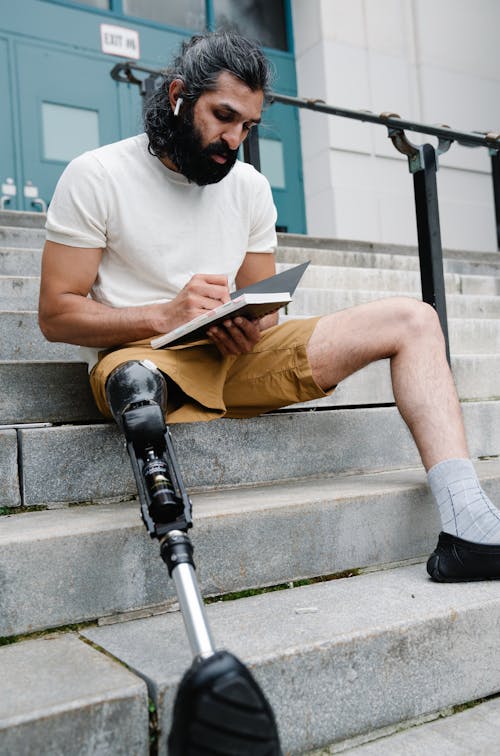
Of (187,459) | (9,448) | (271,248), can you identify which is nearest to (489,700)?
(187,459)

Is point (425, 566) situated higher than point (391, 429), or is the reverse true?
point (391, 429)

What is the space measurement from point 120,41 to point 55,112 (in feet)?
2.75

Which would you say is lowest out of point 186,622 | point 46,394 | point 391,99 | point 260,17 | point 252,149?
point 186,622

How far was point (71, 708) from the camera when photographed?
4.05ft

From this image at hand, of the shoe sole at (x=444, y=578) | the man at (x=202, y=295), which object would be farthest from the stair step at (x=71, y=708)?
the shoe sole at (x=444, y=578)

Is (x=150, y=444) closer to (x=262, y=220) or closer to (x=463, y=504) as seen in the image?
(x=463, y=504)

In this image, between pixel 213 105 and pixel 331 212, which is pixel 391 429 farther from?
pixel 331 212

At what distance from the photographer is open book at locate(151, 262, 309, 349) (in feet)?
5.78

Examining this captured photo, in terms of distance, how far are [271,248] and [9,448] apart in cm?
103

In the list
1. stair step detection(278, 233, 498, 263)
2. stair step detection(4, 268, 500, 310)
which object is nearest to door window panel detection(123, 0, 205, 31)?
stair step detection(278, 233, 498, 263)

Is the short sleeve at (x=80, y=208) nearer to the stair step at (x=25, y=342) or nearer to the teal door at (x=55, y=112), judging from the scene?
the stair step at (x=25, y=342)

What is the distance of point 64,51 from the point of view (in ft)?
18.3

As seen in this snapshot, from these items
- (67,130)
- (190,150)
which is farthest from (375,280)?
(67,130)

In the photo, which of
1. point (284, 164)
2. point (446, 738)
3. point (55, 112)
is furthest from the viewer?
point (284, 164)
